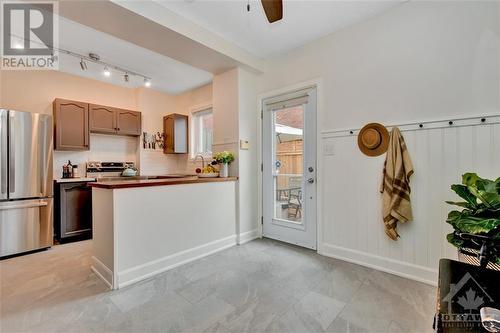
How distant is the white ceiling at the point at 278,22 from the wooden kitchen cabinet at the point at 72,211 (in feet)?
9.69

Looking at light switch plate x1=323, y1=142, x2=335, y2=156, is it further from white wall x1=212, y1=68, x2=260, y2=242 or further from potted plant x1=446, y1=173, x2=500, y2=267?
potted plant x1=446, y1=173, x2=500, y2=267

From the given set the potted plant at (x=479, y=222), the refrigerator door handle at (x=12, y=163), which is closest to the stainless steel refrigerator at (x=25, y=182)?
the refrigerator door handle at (x=12, y=163)

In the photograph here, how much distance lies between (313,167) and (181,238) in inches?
73.5

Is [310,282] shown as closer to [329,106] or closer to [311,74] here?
[329,106]

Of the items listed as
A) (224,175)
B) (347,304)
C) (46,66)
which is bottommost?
(347,304)

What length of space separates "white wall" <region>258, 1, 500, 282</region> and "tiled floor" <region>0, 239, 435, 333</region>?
37 centimetres

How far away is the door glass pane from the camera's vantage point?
3.18 m

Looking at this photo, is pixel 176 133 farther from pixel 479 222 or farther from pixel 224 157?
pixel 479 222

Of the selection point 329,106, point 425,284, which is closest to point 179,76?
point 329,106

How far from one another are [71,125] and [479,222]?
510cm

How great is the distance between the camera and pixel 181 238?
268cm

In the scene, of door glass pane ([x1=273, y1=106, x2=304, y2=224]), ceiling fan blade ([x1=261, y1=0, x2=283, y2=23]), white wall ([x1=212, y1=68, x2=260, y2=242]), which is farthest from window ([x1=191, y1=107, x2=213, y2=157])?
ceiling fan blade ([x1=261, y1=0, x2=283, y2=23])

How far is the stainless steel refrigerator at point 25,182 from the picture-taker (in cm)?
284

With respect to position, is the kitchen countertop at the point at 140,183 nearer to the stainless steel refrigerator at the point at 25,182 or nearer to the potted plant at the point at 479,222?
the stainless steel refrigerator at the point at 25,182
